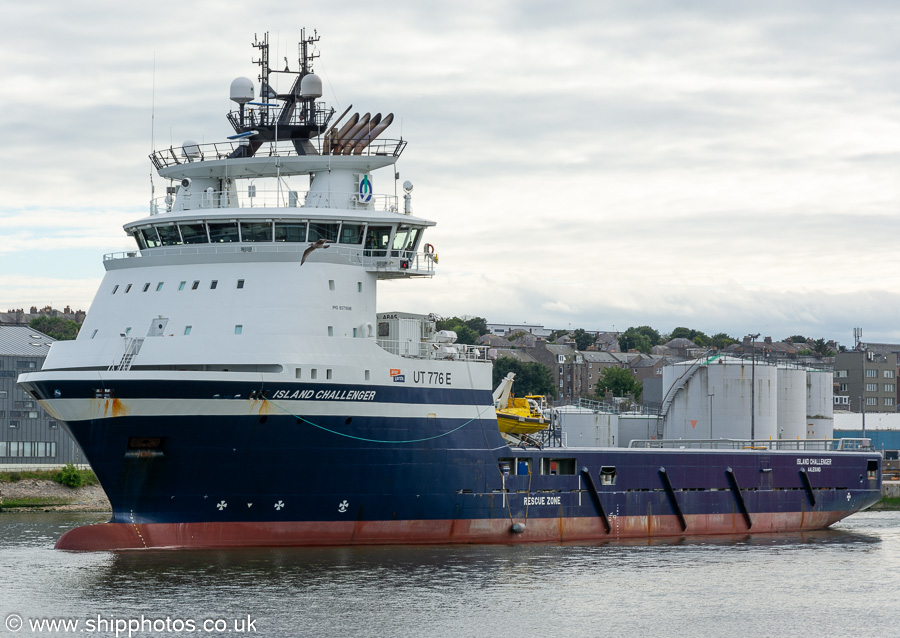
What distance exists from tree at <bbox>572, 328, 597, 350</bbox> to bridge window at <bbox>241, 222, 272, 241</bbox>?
139953 mm

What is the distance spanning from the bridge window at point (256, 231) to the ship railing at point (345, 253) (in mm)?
419

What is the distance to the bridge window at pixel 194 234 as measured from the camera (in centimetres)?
3362

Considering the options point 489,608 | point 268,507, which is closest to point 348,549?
point 268,507

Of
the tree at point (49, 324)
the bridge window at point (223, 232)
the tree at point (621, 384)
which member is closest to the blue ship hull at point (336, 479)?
the bridge window at point (223, 232)

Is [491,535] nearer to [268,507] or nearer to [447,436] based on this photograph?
[447,436]

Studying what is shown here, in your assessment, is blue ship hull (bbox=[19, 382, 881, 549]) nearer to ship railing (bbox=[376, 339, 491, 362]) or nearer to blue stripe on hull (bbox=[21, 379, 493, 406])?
blue stripe on hull (bbox=[21, 379, 493, 406])

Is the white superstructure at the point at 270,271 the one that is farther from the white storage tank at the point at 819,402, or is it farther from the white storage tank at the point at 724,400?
the white storage tank at the point at 819,402

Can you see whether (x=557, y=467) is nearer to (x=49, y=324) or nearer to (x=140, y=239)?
(x=140, y=239)

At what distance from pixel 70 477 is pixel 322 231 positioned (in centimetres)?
3138

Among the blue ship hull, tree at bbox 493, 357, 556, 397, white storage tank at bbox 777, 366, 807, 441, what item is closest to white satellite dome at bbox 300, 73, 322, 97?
the blue ship hull

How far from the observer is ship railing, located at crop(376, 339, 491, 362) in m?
33.8

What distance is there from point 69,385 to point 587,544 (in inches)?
610

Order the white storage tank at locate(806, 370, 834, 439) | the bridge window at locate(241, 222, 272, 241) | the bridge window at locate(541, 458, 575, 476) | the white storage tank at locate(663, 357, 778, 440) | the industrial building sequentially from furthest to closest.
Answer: the industrial building
the white storage tank at locate(806, 370, 834, 439)
the white storage tank at locate(663, 357, 778, 440)
the bridge window at locate(541, 458, 575, 476)
the bridge window at locate(241, 222, 272, 241)

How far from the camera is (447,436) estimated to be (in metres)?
33.4
